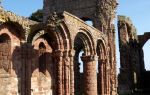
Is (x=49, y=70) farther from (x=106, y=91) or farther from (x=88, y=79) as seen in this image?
(x=106, y=91)

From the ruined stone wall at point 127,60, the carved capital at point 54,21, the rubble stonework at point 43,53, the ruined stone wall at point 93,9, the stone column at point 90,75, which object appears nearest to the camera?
the rubble stonework at point 43,53

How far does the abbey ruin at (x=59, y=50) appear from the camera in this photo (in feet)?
45.0

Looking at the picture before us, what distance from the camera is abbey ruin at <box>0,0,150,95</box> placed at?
45.0ft

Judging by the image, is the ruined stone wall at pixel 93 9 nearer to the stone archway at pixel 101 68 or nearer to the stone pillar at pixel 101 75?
the stone archway at pixel 101 68

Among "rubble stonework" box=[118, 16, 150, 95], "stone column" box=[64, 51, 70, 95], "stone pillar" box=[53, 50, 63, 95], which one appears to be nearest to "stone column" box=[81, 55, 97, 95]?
"stone column" box=[64, 51, 70, 95]

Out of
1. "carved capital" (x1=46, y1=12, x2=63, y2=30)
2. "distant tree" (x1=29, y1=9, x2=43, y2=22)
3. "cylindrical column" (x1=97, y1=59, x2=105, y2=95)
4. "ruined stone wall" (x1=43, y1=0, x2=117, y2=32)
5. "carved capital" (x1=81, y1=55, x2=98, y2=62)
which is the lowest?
"cylindrical column" (x1=97, y1=59, x2=105, y2=95)

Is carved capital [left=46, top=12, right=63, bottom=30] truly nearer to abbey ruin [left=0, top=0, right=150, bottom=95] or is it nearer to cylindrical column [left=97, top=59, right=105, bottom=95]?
abbey ruin [left=0, top=0, right=150, bottom=95]

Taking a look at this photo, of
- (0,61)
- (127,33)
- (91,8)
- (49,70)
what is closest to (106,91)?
(49,70)

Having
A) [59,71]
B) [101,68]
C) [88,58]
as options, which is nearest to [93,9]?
[101,68]

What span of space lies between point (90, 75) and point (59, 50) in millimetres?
3297

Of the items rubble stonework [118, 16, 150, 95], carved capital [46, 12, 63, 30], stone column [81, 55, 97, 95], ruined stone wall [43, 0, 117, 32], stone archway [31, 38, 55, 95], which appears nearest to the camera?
carved capital [46, 12, 63, 30]

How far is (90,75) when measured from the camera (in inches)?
672

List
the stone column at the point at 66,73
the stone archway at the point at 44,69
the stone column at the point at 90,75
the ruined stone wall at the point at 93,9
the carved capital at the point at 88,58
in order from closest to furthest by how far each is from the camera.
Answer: the stone column at the point at 66,73
the stone archway at the point at 44,69
the stone column at the point at 90,75
the carved capital at the point at 88,58
the ruined stone wall at the point at 93,9

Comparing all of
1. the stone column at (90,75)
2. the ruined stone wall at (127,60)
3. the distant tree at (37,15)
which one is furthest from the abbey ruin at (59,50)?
the distant tree at (37,15)
